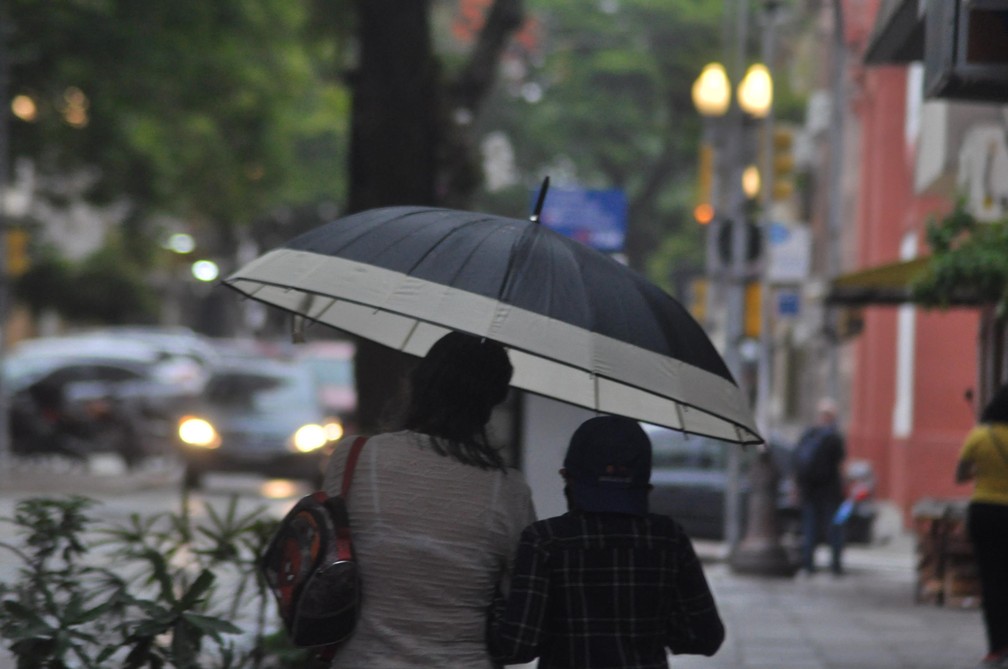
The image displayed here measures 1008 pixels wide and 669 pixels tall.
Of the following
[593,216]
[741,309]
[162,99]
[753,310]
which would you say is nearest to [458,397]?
[593,216]

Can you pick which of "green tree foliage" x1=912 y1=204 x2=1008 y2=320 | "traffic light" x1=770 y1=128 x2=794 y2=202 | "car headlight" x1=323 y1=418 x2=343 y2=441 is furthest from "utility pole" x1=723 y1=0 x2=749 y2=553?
"green tree foliage" x1=912 y1=204 x2=1008 y2=320

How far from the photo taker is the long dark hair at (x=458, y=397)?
187 inches

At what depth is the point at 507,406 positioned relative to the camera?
12.1 m

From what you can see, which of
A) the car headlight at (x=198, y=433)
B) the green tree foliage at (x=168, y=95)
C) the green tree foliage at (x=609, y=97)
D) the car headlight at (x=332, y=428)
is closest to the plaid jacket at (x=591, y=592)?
the green tree foliage at (x=168, y=95)

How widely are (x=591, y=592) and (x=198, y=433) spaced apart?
1945 centimetres

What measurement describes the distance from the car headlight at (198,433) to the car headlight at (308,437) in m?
0.94

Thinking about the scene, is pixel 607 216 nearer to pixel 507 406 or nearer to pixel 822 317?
pixel 507 406

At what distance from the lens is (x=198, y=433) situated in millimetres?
23781

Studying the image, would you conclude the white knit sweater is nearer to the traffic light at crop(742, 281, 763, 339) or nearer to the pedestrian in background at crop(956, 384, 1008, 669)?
the pedestrian in background at crop(956, 384, 1008, 669)

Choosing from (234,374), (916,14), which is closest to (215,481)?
(234,374)

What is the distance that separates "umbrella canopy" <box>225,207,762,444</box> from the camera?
4969mm

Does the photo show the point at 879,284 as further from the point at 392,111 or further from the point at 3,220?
the point at 3,220

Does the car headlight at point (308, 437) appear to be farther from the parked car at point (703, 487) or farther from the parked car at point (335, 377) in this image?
the parked car at point (703, 487)

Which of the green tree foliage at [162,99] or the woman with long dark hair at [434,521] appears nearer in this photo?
the woman with long dark hair at [434,521]
